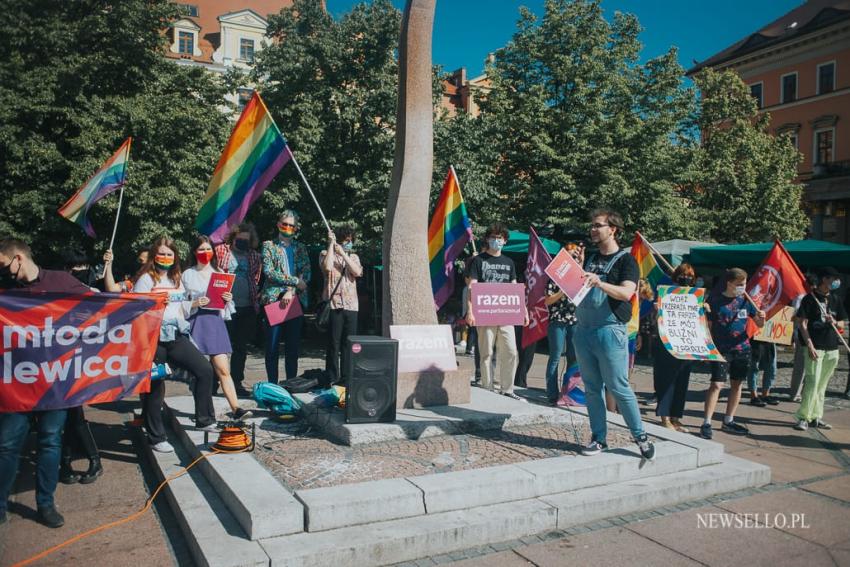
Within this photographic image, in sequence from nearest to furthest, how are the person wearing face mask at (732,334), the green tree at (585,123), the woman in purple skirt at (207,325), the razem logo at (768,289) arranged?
the woman in purple skirt at (207,325) → the person wearing face mask at (732,334) → the razem logo at (768,289) → the green tree at (585,123)

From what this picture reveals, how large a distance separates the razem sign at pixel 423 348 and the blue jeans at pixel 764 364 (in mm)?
5088

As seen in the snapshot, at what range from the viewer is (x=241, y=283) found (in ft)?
23.4

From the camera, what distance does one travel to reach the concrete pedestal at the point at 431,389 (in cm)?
602

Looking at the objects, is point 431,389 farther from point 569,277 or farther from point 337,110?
point 337,110

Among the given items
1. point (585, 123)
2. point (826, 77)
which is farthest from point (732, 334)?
point (826, 77)

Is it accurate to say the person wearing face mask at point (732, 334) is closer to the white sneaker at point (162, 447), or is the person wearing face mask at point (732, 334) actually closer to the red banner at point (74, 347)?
the white sneaker at point (162, 447)

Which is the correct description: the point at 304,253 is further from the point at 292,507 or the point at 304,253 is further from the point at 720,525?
the point at 720,525

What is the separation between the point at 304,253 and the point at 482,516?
4235 mm

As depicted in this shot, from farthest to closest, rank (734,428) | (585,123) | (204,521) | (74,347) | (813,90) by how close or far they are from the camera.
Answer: (813,90)
(585,123)
(734,428)
(74,347)
(204,521)

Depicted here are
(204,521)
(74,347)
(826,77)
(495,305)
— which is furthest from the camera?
(826,77)

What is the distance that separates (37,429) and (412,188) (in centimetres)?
386

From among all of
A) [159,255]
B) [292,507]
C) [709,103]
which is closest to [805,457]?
[292,507]

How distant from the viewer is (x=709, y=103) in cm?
2817

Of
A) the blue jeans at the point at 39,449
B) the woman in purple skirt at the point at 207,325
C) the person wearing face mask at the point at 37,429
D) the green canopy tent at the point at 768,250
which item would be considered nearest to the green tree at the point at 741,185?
the green canopy tent at the point at 768,250
